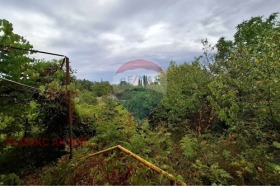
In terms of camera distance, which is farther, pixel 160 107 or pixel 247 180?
pixel 160 107

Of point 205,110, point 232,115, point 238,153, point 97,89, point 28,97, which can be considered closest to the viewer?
point 28,97

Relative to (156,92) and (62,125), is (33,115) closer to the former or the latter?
(62,125)

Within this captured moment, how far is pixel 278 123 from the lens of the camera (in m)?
7.85

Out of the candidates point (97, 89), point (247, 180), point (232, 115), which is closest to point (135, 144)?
point (247, 180)

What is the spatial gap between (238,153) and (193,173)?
2.35 metres

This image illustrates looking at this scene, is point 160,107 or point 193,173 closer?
point 193,173

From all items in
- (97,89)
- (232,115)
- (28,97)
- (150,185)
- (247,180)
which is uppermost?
(97,89)

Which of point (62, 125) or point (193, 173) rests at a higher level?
point (62, 125)

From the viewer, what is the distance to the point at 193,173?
5742 mm

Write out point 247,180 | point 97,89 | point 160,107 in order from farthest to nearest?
point 97,89 → point 160,107 → point 247,180

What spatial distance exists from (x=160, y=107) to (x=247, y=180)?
8918 millimetres

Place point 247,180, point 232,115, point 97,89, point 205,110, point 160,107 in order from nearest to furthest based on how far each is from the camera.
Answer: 1. point 247,180
2. point 232,115
3. point 205,110
4. point 160,107
5. point 97,89

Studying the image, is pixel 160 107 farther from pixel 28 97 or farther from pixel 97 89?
pixel 97 89

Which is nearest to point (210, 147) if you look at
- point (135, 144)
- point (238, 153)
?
point (238, 153)
